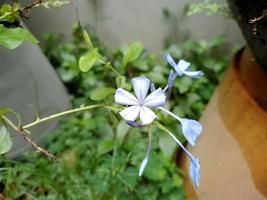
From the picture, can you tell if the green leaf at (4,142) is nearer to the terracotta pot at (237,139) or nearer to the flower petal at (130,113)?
the flower petal at (130,113)

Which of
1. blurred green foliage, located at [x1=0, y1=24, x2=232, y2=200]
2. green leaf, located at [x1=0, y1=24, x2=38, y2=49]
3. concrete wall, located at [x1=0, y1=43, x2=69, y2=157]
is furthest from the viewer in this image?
concrete wall, located at [x1=0, y1=43, x2=69, y2=157]

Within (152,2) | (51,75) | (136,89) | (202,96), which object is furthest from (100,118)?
(136,89)

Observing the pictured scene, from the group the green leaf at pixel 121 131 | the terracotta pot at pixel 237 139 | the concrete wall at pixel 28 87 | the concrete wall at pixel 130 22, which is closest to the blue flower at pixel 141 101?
the terracotta pot at pixel 237 139

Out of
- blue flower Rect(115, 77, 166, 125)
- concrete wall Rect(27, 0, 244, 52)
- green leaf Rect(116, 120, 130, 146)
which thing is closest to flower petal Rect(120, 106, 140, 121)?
blue flower Rect(115, 77, 166, 125)

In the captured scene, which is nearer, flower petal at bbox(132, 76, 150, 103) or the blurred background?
flower petal at bbox(132, 76, 150, 103)

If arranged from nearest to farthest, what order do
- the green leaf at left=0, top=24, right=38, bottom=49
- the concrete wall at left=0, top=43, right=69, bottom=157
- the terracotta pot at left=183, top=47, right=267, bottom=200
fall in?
the green leaf at left=0, top=24, right=38, bottom=49
the terracotta pot at left=183, top=47, right=267, bottom=200
the concrete wall at left=0, top=43, right=69, bottom=157

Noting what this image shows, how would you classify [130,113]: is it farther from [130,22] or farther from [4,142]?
[130,22]

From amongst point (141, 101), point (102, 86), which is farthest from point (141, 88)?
point (102, 86)

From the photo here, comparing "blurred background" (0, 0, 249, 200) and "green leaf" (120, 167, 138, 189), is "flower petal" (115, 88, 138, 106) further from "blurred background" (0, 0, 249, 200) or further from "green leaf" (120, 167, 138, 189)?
"green leaf" (120, 167, 138, 189)
